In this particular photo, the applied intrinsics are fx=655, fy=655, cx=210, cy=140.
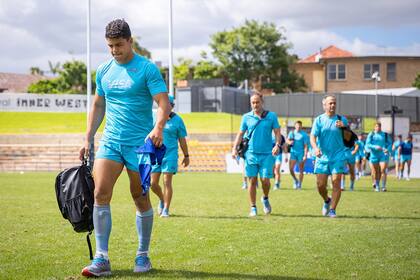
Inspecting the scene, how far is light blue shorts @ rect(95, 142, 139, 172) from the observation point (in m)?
6.46

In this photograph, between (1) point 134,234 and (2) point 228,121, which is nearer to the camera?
(1) point 134,234

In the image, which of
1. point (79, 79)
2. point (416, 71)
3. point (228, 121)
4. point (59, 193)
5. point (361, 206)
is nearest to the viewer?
point (59, 193)

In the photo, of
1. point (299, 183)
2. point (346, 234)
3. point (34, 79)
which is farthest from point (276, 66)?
point (346, 234)

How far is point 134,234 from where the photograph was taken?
9547mm

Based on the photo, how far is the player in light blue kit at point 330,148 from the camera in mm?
11969

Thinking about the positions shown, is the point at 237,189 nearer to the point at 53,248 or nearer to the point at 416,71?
the point at 53,248

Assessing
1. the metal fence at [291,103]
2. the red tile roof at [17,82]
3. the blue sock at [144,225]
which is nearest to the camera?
the blue sock at [144,225]

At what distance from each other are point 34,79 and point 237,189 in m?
64.8

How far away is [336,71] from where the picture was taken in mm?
72062

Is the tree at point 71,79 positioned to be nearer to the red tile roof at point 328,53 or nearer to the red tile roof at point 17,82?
the red tile roof at point 17,82

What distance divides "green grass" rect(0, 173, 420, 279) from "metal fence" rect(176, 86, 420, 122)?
89.9 ft

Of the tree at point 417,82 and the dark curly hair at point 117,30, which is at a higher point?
the tree at point 417,82

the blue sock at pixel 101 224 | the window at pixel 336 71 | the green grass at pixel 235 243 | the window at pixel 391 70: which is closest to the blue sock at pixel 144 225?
the green grass at pixel 235 243

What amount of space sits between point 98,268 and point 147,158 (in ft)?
3.76
